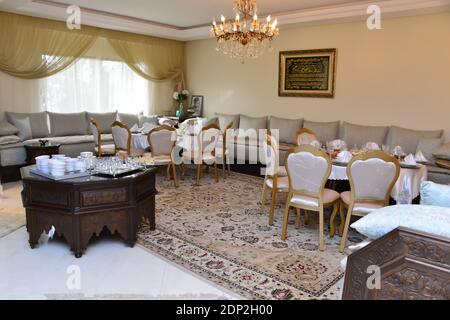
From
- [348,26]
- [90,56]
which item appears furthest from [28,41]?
[348,26]

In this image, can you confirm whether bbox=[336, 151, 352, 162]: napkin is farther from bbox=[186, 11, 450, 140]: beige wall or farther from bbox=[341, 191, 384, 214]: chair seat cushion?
bbox=[186, 11, 450, 140]: beige wall

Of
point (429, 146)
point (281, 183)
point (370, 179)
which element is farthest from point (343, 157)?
point (429, 146)

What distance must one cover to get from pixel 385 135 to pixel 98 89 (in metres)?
5.47

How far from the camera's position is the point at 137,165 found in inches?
149

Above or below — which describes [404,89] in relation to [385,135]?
above

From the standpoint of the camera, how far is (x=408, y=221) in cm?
176

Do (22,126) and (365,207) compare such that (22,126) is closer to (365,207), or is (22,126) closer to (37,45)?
(37,45)

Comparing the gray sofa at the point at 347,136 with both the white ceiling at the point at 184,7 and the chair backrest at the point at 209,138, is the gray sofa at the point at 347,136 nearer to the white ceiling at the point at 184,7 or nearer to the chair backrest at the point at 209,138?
the chair backrest at the point at 209,138

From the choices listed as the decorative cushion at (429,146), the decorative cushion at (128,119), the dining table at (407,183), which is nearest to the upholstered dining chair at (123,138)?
the decorative cushion at (128,119)

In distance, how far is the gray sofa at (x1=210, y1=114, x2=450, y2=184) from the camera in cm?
513

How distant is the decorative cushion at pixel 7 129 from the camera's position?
5.79 meters

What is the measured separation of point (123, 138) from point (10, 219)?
2.11 meters

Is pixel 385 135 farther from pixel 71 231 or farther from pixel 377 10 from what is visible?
pixel 71 231

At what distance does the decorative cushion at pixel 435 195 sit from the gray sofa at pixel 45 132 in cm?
569
